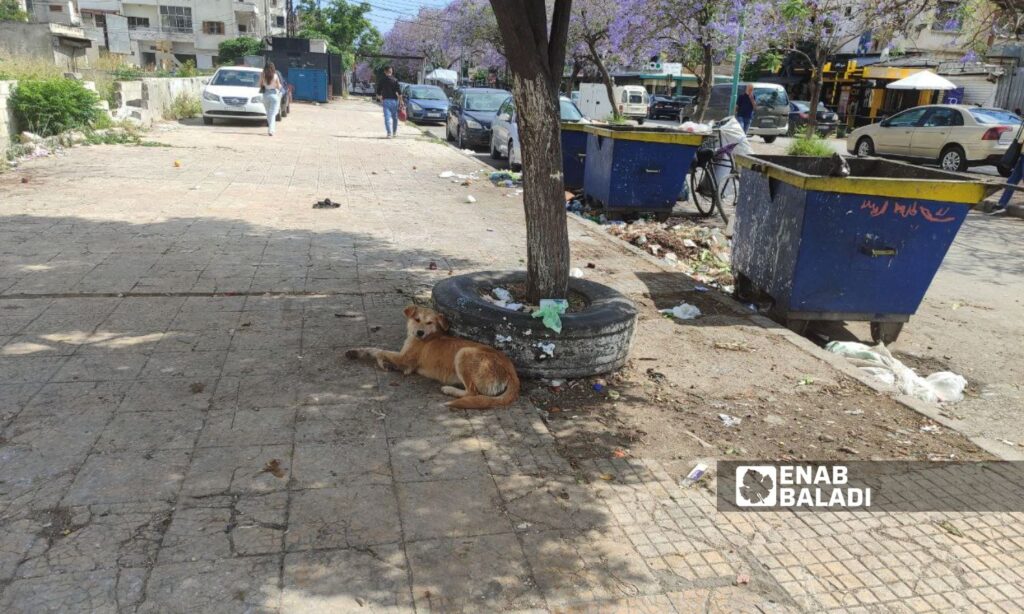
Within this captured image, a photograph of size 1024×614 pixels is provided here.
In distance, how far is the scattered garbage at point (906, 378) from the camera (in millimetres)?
4809

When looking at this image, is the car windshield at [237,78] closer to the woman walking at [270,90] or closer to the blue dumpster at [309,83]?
the woman walking at [270,90]

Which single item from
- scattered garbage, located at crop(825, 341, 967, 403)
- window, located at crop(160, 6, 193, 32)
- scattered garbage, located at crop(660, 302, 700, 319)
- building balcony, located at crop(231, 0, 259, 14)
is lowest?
scattered garbage, located at crop(825, 341, 967, 403)

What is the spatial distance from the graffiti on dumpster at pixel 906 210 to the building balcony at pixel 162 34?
7349 cm

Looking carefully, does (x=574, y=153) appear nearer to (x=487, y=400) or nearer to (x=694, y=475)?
(x=487, y=400)

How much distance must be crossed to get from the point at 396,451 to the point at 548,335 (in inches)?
49.0

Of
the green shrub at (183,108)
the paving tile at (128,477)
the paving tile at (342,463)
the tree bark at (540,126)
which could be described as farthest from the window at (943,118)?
the green shrub at (183,108)

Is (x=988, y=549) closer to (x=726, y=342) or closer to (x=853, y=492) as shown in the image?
(x=853, y=492)

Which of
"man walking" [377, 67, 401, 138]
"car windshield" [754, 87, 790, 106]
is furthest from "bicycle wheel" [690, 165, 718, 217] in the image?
"car windshield" [754, 87, 790, 106]

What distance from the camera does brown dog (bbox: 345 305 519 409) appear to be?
12.9ft

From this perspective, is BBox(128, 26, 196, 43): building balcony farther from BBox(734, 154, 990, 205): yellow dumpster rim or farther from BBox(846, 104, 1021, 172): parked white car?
BBox(734, 154, 990, 205): yellow dumpster rim

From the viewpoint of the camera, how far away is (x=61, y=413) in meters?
3.52

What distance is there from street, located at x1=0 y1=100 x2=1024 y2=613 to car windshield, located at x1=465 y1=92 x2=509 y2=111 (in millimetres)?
13089

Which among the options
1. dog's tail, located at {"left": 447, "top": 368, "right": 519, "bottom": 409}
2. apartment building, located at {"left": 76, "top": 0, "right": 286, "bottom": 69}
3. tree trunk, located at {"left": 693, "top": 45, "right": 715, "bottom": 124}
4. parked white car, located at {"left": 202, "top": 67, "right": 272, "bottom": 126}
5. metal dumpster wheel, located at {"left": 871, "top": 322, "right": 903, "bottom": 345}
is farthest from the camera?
apartment building, located at {"left": 76, "top": 0, "right": 286, "bottom": 69}

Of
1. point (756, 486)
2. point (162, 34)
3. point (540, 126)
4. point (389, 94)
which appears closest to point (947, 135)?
point (389, 94)
